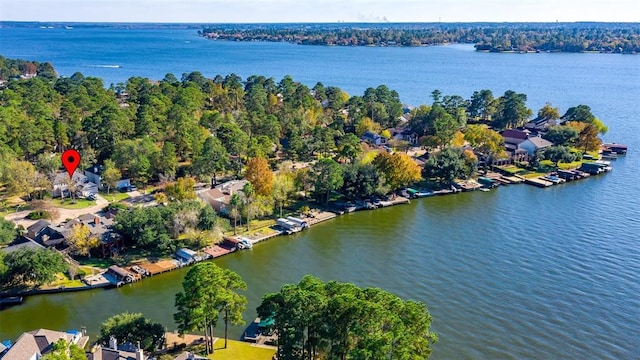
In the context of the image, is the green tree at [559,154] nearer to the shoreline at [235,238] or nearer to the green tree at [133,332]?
the shoreline at [235,238]

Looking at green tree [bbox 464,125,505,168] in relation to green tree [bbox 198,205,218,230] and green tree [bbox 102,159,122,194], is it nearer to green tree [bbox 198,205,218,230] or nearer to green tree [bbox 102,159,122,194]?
green tree [bbox 198,205,218,230]

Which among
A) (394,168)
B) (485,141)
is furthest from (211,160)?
(485,141)

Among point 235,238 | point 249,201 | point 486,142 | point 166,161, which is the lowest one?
point 235,238

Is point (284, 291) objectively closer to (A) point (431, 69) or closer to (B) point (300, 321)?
(B) point (300, 321)

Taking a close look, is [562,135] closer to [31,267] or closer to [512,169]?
[512,169]

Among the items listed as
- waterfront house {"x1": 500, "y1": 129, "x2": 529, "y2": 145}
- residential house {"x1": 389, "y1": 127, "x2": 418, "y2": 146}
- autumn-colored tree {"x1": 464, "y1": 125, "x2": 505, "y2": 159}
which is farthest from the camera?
residential house {"x1": 389, "y1": 127, "x2": 418, "y2": 146}

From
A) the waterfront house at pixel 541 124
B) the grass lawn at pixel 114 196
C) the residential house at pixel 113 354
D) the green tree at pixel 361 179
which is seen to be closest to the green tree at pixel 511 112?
the waterfront house at pixel 541 124

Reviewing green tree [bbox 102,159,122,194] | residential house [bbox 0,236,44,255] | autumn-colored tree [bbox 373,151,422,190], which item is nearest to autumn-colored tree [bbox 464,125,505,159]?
autumn-colored tree [bbox 373,151,422,190]
